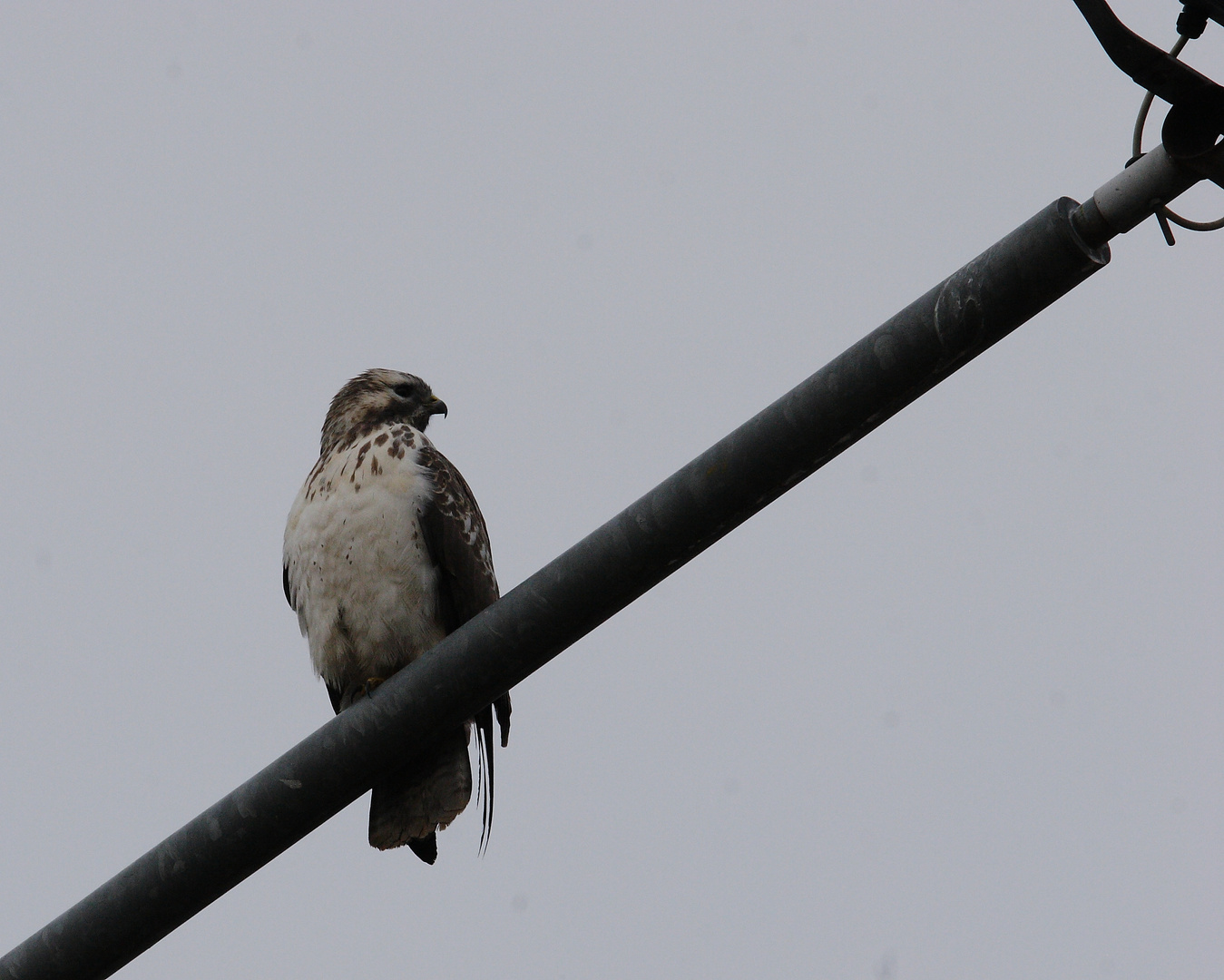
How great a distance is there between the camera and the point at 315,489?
5734mm

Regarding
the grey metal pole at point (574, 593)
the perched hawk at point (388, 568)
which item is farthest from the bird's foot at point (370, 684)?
the grey metal pole at point (574, 593)

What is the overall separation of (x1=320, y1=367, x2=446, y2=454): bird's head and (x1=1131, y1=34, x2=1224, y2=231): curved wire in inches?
150

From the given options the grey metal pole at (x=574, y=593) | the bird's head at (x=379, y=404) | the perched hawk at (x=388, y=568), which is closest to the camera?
the grey metal pole at (x=574, y=593)

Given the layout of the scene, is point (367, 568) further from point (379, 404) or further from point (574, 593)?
point (574, 593)

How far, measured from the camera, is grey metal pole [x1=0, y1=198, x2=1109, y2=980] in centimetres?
260

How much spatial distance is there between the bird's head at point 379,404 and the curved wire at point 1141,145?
3815mm

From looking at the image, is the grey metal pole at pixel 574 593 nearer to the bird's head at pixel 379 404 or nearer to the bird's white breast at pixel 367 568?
the bird's white breast at pixel 367 568

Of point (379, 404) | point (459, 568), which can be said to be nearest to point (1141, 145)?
point (459, 568)

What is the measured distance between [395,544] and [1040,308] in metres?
3.15

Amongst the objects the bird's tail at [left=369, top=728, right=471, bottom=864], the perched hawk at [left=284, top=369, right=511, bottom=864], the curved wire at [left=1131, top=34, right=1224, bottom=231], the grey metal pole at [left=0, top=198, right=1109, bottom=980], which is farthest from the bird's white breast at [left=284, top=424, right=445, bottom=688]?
the curved wire at [left=1131, top=34, right=1224, bottom=231]

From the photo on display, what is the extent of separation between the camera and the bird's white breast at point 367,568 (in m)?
5.35

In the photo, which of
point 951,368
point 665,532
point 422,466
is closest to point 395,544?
point 422,466

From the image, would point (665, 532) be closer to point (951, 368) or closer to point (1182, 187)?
point (951, 368)

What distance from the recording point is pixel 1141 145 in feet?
9.14
